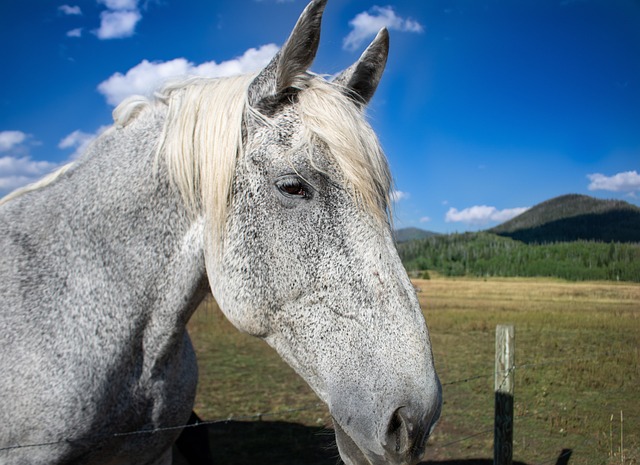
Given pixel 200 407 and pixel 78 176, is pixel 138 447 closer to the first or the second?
pixel 78 176

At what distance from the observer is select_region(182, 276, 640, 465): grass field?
247 inches

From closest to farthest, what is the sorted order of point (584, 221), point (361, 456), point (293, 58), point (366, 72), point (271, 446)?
point (361, 456), point (293, 58), point (366, 72), point (271, 446), point (584, 221)

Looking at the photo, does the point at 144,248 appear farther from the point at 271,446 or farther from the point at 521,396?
the point at 521,396

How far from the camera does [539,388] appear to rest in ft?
30.2

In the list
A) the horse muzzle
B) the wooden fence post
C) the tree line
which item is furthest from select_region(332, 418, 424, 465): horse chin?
the wooden fence post

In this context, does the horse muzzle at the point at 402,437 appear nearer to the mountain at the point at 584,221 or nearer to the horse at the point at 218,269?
the horse at the point at 218,269

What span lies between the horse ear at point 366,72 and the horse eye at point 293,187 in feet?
1.97

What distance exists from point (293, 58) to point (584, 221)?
11.2 m

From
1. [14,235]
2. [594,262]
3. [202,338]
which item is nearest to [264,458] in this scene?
[14,235]

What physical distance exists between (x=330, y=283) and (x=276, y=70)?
0.93 meters

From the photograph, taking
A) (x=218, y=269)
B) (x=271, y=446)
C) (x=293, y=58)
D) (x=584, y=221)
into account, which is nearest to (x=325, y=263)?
(x=218, y=269)

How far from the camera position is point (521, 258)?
46.9 feet

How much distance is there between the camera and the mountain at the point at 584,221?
343 inches

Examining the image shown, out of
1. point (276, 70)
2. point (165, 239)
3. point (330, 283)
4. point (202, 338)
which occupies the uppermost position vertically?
point (276, 70)
